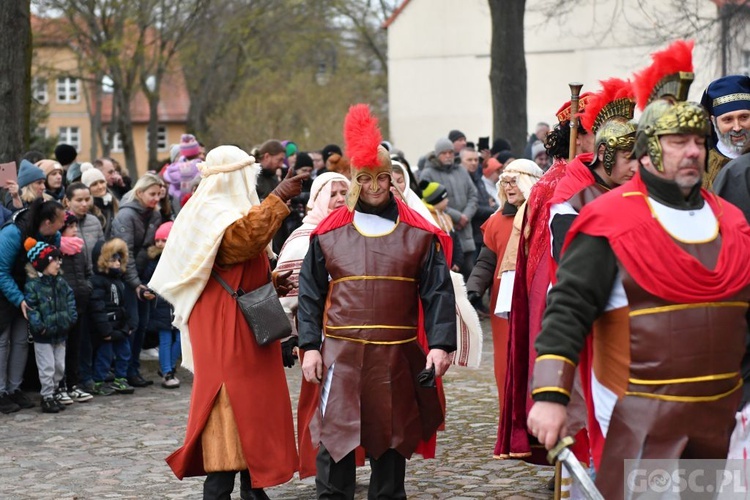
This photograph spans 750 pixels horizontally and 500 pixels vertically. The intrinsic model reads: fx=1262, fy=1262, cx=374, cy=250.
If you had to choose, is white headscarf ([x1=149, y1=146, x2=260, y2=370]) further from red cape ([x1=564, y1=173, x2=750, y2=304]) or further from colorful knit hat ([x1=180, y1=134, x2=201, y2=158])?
colorful knit hat ([x1=180, y1=134, x2=201, y2=158])

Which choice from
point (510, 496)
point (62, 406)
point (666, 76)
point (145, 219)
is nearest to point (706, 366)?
point (666, 76)

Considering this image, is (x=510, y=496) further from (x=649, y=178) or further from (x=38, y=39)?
(x=38, y=39)

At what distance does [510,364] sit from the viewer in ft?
22.1

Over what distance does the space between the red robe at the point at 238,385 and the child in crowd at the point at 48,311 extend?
137 inches

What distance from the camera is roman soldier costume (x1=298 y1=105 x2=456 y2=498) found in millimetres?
6301

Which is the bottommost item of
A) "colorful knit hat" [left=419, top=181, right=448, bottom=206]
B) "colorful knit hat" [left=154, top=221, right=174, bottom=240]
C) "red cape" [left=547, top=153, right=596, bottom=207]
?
"colorful knit hat" [left=154, top=221, right=174, bottom=240]

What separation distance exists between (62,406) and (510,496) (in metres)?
4.60

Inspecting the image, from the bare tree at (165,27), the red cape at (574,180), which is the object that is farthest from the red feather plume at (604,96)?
the bare tree at (165,27)

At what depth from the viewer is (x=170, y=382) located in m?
11.4

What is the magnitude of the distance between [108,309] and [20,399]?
1.07m

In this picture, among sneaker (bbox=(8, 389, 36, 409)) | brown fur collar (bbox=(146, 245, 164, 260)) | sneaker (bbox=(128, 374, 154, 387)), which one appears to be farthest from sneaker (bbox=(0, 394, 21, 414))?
brown fur collar (bbox=(146, 245, 164, 260))

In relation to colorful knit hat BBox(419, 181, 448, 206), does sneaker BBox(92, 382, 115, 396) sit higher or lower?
lower

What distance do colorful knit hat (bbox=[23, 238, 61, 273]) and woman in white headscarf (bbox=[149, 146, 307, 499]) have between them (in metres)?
3.30

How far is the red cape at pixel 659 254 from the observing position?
410cm
